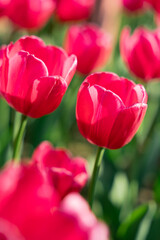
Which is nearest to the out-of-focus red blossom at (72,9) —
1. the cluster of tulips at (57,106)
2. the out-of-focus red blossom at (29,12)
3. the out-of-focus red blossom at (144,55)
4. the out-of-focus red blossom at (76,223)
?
the cluster of tulips at (57,106)

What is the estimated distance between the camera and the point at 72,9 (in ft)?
5.28

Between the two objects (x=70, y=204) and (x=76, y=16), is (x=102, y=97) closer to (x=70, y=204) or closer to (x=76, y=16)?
(x=70, y=204)

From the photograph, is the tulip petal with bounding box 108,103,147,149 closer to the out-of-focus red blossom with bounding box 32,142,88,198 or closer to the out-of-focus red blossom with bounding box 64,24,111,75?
the out-of-focus red blossom with bounding box 32,142,88,198

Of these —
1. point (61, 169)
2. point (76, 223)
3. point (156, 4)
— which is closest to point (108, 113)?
point (61, 169)

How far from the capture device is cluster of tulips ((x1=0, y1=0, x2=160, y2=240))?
11.9 inches

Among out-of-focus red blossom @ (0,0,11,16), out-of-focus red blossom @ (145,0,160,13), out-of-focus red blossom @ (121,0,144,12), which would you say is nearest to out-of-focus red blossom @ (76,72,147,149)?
out-of-focus red blossom @ (0,0,11,16)

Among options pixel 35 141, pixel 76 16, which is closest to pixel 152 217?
pixel 35 141

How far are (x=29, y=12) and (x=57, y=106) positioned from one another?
76cm

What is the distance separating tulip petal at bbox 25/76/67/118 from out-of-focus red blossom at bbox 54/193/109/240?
0.32 meters

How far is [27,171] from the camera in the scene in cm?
31

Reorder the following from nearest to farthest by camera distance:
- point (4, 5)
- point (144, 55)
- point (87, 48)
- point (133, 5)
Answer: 1. point (144, 55)
2. point (87, 48)
3. point (4, 5)
4. point (133, 5)

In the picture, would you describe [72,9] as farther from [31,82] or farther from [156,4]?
[31,82]

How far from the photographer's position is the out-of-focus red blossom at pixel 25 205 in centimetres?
30

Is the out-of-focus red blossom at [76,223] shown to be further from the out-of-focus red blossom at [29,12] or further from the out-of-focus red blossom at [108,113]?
the out-of-focus red blossom at [29,12]
